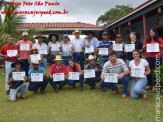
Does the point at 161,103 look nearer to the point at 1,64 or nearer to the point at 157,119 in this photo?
the point at 157,119

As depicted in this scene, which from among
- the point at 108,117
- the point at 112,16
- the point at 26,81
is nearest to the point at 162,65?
the point at 108,117

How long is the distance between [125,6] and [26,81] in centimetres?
3923

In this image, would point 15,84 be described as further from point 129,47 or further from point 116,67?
point 129,47

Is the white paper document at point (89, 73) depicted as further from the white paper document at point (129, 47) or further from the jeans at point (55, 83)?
the white paper document at point (129, 47)

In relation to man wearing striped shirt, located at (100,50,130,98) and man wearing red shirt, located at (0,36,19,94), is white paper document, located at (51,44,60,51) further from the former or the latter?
man wearing striped shirt, located at (100,50,130,98)

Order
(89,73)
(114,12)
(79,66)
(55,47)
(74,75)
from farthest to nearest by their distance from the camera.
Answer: (114,12) < (55,47) < (79,66) < (74,75) < (89,73)

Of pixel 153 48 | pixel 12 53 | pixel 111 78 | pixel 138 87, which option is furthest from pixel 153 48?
pixel 12 53

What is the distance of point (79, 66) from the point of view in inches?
248

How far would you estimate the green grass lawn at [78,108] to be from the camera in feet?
12.7

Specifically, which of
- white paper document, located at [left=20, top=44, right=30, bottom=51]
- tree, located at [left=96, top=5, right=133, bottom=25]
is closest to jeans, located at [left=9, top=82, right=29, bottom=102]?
white paper document, located at [left=20, top=44, right=30, bottom=51]

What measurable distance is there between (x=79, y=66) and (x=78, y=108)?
202cm

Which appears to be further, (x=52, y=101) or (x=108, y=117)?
(x=52, y=101)

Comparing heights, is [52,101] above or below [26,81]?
below

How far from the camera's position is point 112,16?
4084cm
